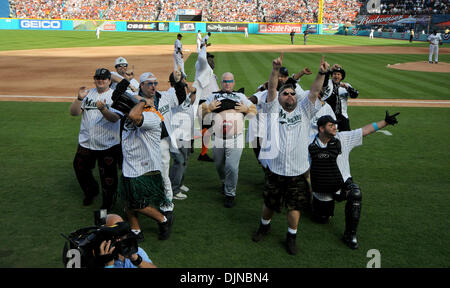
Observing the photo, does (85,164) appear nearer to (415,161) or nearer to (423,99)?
(415,161)

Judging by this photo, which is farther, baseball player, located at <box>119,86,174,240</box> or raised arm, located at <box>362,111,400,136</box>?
raised arm, located at <box>362,111,400,136</box>

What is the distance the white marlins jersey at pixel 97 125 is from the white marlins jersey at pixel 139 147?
3.52ft

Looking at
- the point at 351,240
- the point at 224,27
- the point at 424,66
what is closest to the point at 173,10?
the point at 224,27

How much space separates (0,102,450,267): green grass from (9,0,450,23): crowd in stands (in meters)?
57.7

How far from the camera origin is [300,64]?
24.9 m

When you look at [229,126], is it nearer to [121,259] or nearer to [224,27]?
[121,259]

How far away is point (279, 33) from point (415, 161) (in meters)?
54.3

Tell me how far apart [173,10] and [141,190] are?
64.8 meters

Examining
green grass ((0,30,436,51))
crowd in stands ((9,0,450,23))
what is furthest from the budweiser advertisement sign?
green grass ((0,30,436,51))

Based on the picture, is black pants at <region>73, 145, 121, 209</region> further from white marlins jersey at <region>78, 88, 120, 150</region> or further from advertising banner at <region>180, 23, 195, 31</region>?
advertising banner at <region>180, 23, 195, 31</region>

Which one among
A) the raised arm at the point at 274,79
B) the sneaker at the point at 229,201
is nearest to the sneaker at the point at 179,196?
the sneaker at the point at 229,201

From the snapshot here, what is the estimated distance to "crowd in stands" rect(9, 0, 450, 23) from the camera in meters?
64.2

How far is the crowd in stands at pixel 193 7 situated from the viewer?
64.2 meters
